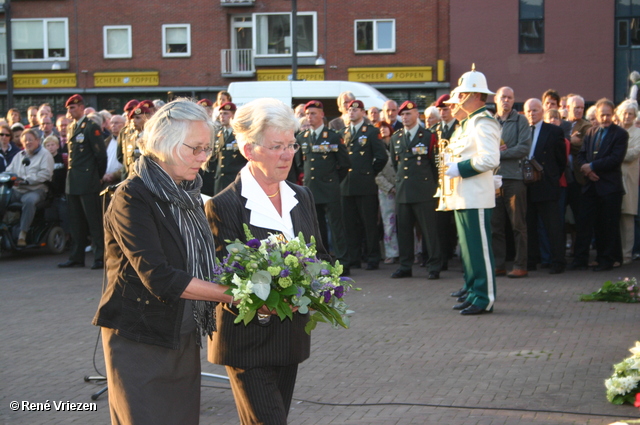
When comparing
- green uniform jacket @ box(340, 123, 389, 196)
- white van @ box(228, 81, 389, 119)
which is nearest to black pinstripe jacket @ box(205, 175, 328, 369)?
green uniform jacket @ box(340, 123, 389, 196)

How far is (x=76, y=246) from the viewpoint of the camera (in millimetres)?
12047

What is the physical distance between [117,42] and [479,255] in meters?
30.4

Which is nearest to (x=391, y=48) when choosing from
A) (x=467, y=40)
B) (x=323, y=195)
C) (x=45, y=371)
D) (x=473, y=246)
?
(x=467, y=40)

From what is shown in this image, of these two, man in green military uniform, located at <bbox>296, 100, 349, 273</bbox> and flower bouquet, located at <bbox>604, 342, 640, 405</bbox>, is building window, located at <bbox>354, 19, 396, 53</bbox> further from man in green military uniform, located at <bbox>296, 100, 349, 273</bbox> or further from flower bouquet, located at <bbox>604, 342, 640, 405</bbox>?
flower bouquet, located at <bbox>604, 342, 640, 405</bbox>

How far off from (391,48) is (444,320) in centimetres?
2713

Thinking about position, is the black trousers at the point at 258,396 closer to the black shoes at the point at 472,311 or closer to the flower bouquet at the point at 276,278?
the flower bouquet at the point at 276,278

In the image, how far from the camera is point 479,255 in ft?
26.8

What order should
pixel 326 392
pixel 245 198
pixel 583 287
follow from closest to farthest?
pixel 245 198 → pixel 326 392 → pixel 583 287

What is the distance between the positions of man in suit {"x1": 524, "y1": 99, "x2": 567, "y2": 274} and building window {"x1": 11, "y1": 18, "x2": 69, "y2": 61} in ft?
96.0

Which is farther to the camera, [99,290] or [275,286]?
[99,290]

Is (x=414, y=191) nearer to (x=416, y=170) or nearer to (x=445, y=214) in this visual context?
(x=416, y=170)

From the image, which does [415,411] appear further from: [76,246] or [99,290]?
[76,246]

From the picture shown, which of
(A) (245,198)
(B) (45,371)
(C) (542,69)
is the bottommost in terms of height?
(B) (45,371)

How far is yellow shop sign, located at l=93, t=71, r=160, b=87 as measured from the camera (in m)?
35.3
